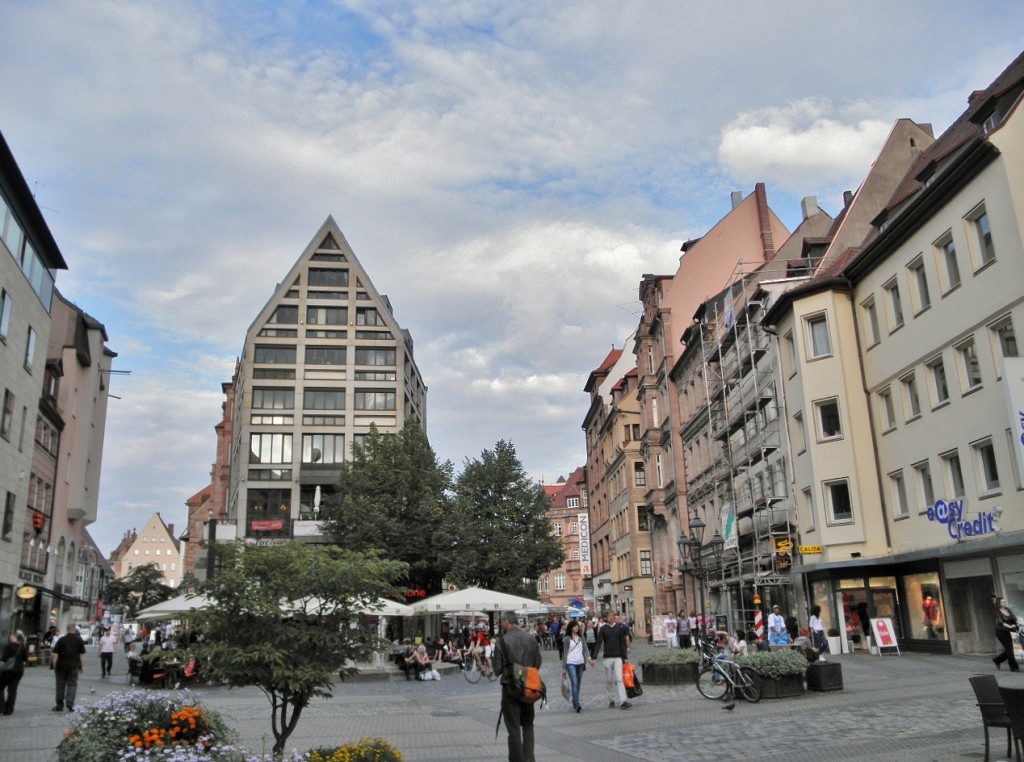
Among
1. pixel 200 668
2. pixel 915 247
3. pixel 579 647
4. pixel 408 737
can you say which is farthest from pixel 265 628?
pixel 915 247

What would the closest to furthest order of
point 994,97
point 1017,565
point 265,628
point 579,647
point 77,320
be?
point 265,628 < point 579,647 < point 1017,565 < point 994,97 < point 77,320

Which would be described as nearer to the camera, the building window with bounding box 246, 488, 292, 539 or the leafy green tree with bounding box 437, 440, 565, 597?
Answer: the leafy green tree with bounding box 437, 440, 565, 597

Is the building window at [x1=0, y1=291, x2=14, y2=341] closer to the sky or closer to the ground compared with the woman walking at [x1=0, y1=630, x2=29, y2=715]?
closer to the sky

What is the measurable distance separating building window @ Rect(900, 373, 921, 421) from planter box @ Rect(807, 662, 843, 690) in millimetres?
12054

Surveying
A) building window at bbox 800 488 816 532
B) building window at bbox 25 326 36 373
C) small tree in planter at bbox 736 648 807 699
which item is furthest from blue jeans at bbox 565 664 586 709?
building window at bbox 25 326 36 373

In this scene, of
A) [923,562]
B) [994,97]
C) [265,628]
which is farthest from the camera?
[923,562]

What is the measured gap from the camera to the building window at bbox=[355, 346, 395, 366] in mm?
77562

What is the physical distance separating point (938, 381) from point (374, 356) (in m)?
57.4

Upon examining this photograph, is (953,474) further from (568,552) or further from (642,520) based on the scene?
(568,552)

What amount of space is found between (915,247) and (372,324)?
188 ft

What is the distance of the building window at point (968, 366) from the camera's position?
78.4ft

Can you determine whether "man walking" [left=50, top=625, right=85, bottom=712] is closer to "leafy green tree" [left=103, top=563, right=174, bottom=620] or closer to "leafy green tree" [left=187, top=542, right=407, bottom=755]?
"leafy green tree" [left=187, top=542, right=407, bottom=755]

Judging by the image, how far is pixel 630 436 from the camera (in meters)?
63.7

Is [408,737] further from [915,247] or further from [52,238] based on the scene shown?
[52,238]
